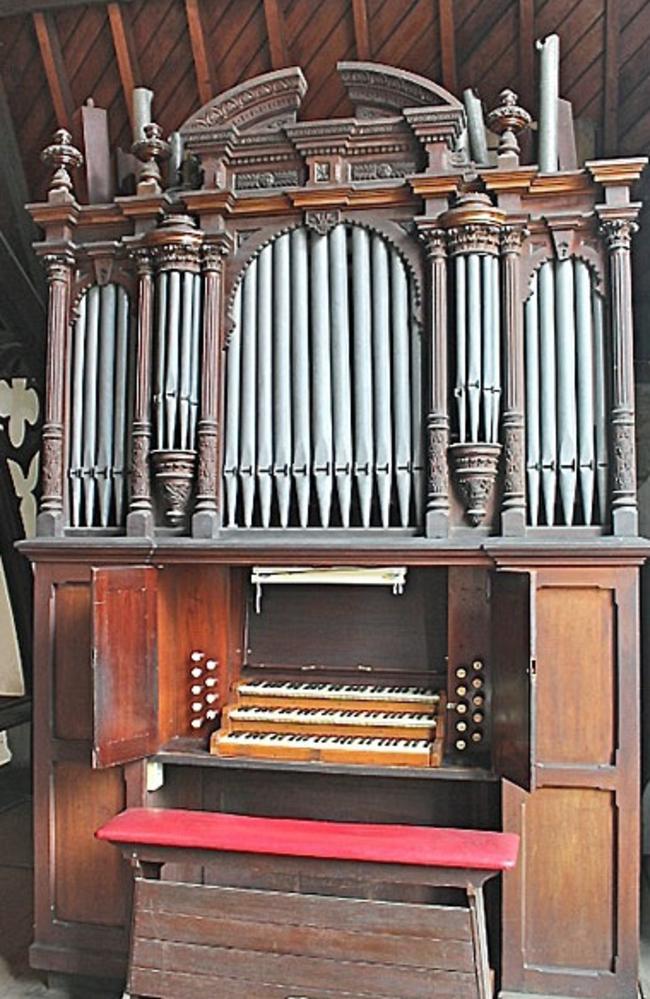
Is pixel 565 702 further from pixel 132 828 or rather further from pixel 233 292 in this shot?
pixel 233 292

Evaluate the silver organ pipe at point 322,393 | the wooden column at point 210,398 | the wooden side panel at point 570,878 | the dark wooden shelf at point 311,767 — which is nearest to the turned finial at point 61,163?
the wooden column at point 210,398

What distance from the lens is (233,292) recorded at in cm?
370

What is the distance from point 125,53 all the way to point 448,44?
5.12 ft

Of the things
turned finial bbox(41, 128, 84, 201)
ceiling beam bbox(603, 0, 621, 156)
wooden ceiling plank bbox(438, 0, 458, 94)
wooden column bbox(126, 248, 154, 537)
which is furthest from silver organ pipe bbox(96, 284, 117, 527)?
ceiling beam bbox(603, 0, 621, 156)

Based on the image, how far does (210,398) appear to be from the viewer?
11.9ft

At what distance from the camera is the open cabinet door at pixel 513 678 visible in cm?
305

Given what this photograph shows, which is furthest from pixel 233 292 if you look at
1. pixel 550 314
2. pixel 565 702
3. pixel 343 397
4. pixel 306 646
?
pixel 565 702

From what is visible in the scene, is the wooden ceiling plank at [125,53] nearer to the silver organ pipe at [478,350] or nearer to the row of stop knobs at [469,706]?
the silver organ pipe at [478,350]

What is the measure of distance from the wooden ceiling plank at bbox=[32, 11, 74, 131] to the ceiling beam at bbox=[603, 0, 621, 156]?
262cm

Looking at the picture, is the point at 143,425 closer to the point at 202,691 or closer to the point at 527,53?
the point at 202,691

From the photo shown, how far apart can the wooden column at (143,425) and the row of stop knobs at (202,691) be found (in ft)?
2.12

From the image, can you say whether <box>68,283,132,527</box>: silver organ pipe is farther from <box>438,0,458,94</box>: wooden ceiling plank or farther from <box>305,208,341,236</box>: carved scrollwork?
<box>438,0,458,94</box>: wooden ceiling plank

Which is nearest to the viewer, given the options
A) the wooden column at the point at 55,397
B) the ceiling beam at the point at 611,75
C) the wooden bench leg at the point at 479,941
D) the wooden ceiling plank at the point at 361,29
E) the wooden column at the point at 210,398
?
the wooden bench leg at the point at 479,941

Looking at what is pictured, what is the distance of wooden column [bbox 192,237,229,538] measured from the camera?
3596 mm
